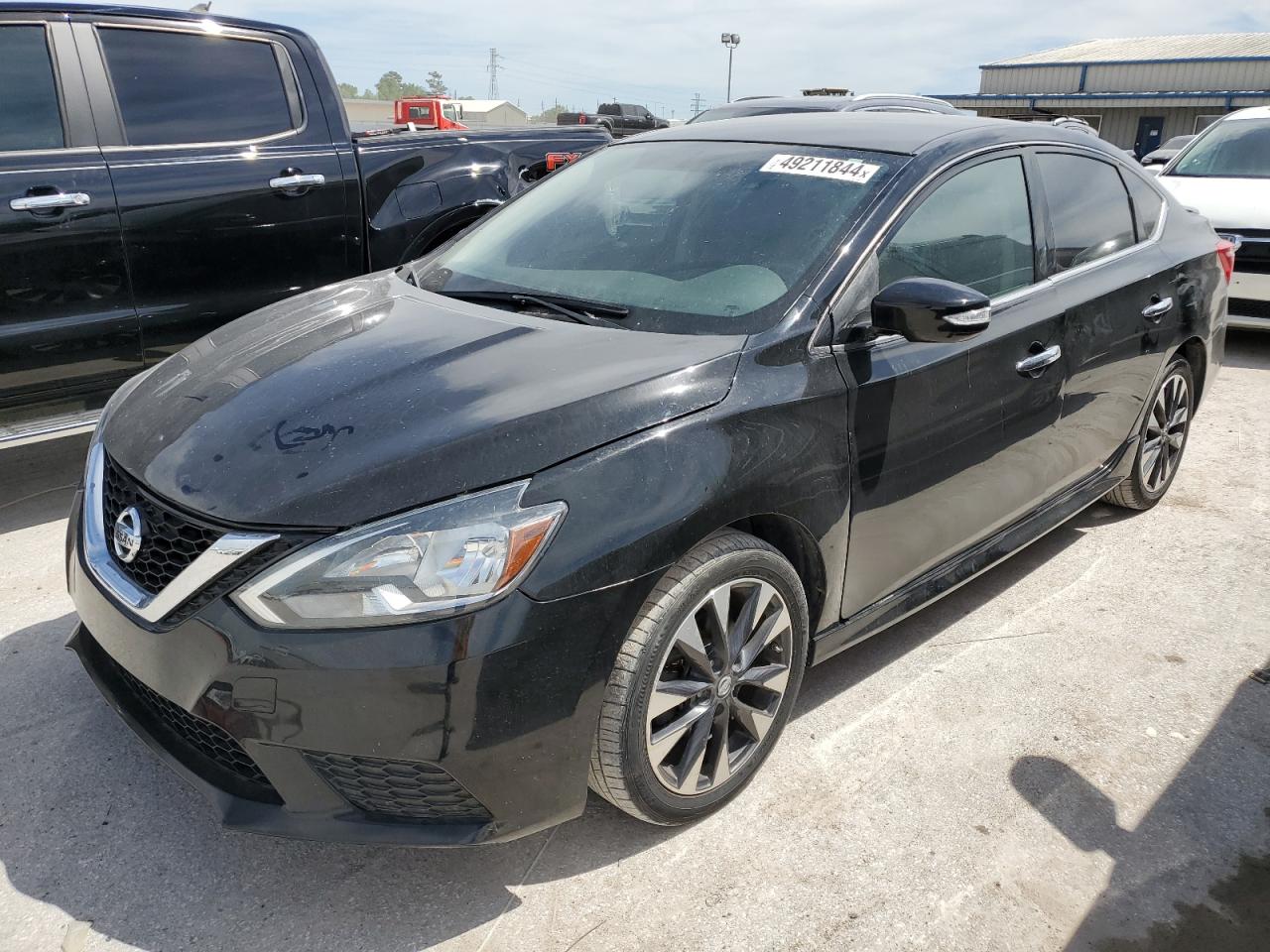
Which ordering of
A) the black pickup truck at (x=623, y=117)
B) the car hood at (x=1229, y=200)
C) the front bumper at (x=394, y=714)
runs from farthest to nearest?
the black pickup truck at (x=623, y=117) < the car hood at (x=1229, y=200) < the front bumper at (x=394, y=714)

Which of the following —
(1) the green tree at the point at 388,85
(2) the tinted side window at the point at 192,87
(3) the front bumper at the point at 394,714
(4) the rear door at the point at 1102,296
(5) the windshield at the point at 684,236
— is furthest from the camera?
(1) the green tree at the point at 388,85

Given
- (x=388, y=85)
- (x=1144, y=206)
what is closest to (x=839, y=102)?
(x=1144, y=206)

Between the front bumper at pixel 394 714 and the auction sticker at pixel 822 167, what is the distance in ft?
4.69

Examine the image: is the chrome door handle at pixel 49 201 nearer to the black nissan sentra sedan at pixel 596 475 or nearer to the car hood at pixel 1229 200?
the black nissan sentra sedan at pixel 596 475

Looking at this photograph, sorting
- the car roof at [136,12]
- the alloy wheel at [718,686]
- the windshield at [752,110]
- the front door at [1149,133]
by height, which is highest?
the car roof at [136,12]

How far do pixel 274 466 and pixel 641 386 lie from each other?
79 centimetres

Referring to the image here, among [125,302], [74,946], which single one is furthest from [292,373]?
[125,302]

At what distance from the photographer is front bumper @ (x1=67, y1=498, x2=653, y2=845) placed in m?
1.88

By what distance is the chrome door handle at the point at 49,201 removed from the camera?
3811mm

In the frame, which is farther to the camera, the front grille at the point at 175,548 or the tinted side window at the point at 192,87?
the tinted side window at the point at 192,87

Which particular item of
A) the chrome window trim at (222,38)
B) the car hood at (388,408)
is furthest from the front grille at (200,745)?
the chrome window trim at (222,38)

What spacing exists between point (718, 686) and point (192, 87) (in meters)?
3.75

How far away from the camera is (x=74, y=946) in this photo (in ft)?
6.72

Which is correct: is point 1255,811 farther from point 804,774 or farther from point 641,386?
point 641,386
